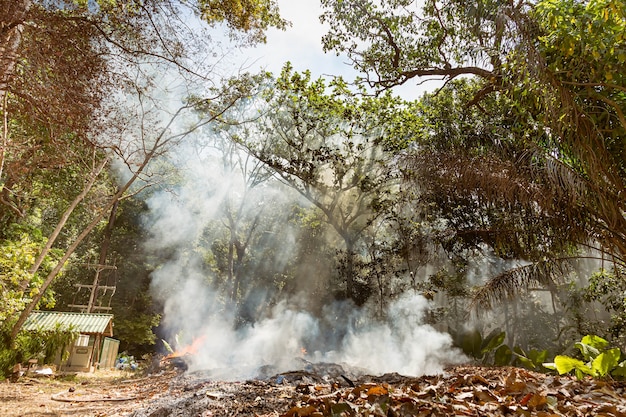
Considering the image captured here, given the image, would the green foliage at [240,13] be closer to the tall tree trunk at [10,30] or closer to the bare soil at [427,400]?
the tall tree trunk at [10,30]

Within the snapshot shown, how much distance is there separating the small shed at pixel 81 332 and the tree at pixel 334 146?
9766 millimetres

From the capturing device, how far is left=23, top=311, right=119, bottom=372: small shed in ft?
48.8

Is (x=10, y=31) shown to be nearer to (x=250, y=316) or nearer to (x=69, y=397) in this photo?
(x=69, y=397)

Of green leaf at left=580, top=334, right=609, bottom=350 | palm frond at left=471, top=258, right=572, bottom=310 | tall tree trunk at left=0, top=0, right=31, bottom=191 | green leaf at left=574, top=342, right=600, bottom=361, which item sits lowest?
green leaf at left=574, top=342, right=600, bottom=361

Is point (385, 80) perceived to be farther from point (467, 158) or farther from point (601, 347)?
point (601, 347)

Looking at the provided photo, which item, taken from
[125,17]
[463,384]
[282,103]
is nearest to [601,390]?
[463,384]

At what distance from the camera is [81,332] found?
15242mm

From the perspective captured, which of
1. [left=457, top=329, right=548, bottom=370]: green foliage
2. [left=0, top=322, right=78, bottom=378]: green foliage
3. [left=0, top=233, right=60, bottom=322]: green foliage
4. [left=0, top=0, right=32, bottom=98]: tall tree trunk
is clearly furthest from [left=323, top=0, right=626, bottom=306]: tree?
[left=0, top=322, right=78, bottom=378]: green foliage

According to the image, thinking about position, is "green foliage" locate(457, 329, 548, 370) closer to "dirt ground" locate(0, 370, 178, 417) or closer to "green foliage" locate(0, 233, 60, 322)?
"dirt ground" locate(0, 370, 178, 417)

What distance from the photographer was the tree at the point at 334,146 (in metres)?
12.1

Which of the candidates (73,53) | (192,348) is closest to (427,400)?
(73,53)

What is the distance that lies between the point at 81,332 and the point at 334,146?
12.3 metres

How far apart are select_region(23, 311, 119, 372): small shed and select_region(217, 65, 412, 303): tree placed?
977cm

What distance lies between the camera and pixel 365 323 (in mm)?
17047
